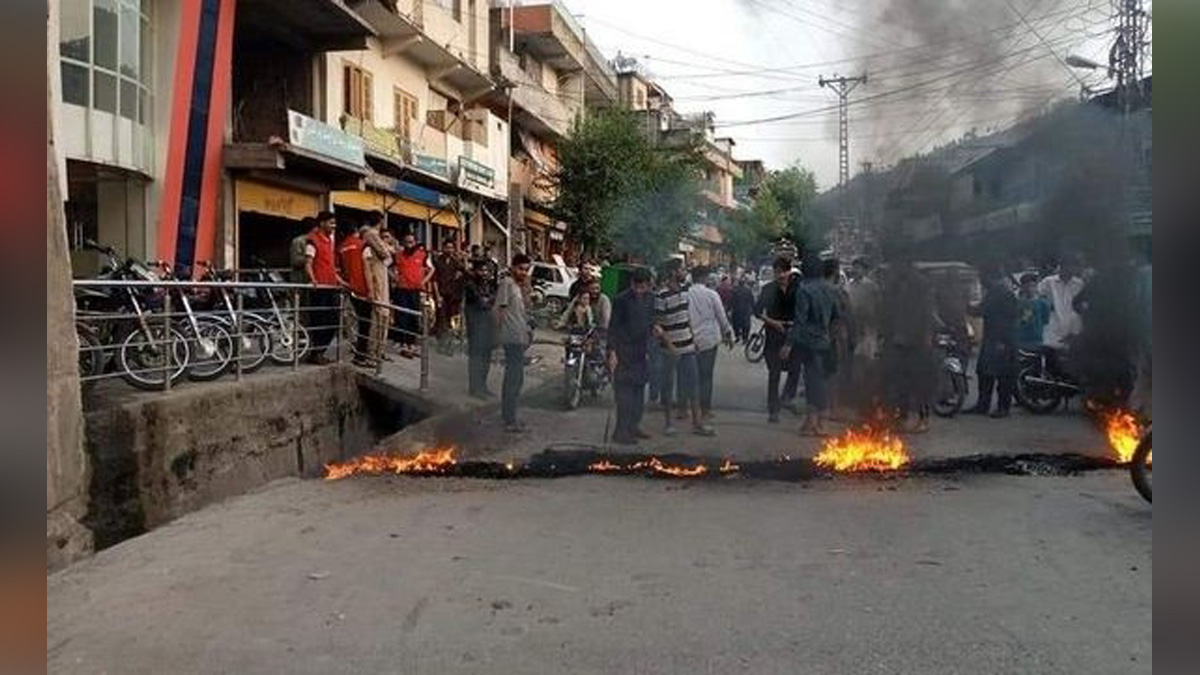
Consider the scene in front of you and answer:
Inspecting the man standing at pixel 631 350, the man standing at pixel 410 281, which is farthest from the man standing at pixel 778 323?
the man standing at pixel 410 281

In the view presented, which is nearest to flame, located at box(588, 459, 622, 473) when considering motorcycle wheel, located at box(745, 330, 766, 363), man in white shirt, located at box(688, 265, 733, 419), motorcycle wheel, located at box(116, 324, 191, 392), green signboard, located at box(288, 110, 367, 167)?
man in white shirt, located at box(688, 265, 733, 419)

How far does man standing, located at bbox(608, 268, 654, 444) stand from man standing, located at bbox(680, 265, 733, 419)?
709mm

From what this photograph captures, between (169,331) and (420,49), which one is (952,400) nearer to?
(169,331)

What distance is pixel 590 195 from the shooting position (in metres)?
17.1

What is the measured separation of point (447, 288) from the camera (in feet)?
43.6

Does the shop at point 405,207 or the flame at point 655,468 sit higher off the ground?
the shop at point 405,207

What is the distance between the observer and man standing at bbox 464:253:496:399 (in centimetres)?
965

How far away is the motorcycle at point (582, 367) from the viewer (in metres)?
10.0

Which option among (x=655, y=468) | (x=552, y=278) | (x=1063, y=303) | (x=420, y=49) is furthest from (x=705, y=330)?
(x=420, y=49)

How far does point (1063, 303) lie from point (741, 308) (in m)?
5.96

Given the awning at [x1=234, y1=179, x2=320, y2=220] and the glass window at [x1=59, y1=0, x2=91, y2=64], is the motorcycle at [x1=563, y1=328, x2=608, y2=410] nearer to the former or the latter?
the glass window at [x1=59, y1=0, x2=91, y2=64]

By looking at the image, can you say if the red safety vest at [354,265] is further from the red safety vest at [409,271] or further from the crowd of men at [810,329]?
the red safety vest at [409,271]

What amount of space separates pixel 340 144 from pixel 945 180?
372 inches
